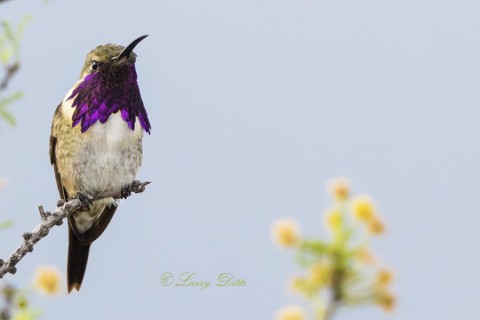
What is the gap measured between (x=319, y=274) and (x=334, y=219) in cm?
12

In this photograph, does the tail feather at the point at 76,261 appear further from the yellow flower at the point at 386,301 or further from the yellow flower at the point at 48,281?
the yellow flower at the point at 386,301

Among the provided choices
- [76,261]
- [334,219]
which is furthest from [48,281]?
[76,261]

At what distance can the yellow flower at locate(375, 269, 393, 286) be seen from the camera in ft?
3.38

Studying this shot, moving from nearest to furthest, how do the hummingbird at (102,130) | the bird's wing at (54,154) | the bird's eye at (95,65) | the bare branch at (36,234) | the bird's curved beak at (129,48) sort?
the bare branch at (36,234)
the bird's curved beak at (129,48)
the hummingbird at (102,130)
the bird's eye at (95,65)
the bird's wing at (54,154)

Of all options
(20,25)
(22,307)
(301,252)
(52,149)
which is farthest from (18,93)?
(52,149)

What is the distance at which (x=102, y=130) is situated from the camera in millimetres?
5836

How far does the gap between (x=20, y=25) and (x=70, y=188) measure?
3875mm

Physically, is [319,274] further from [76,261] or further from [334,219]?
[76,261]

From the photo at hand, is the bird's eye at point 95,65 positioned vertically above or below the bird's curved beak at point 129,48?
above

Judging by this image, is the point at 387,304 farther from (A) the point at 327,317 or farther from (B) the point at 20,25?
(B) the point at 20,25

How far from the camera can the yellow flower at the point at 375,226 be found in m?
1.08

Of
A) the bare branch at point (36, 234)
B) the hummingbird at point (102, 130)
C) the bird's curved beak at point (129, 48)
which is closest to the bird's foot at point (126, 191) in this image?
the hummingbird at point (102, 130)

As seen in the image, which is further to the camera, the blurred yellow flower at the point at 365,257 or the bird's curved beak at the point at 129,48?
the bird's curved beak at the point at 129,48

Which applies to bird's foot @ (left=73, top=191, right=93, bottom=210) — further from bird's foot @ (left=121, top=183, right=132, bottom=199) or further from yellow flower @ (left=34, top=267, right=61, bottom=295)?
yellow flower @ (left=34, top=267, right=61, bottom=295)
